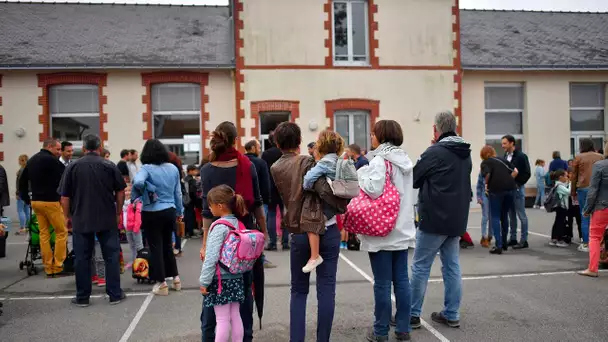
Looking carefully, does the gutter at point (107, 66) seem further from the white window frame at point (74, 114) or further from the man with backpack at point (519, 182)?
the man with backpack at point (519, 182)

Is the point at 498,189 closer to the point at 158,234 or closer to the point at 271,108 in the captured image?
the point at 158,234

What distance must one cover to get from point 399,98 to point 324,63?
255cm

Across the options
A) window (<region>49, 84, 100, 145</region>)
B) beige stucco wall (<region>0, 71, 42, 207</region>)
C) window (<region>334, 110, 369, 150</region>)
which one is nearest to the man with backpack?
window (<region>334, 110, 369, 150</region>)

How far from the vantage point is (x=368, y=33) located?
15.3 meters

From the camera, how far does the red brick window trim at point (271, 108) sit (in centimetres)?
1455

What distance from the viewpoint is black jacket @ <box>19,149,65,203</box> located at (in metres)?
6.95

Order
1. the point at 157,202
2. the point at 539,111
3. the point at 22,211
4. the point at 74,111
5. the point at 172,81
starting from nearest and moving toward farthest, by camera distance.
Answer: the point at 157,202 → the point at 22,211 → the point at 172,81 → the point at 74,111 → the point at 539,111

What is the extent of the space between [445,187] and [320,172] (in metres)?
1.36

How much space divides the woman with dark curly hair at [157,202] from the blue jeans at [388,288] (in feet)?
9.07

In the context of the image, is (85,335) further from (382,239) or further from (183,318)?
(382,239)

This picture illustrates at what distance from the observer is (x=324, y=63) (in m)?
14.8

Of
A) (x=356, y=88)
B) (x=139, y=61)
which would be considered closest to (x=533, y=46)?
(x=356, y=88)

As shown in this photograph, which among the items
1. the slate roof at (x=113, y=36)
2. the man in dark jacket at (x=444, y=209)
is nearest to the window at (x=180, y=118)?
the slate roof at (x=113, y=36)

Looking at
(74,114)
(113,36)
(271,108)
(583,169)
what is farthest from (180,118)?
(583,169)
